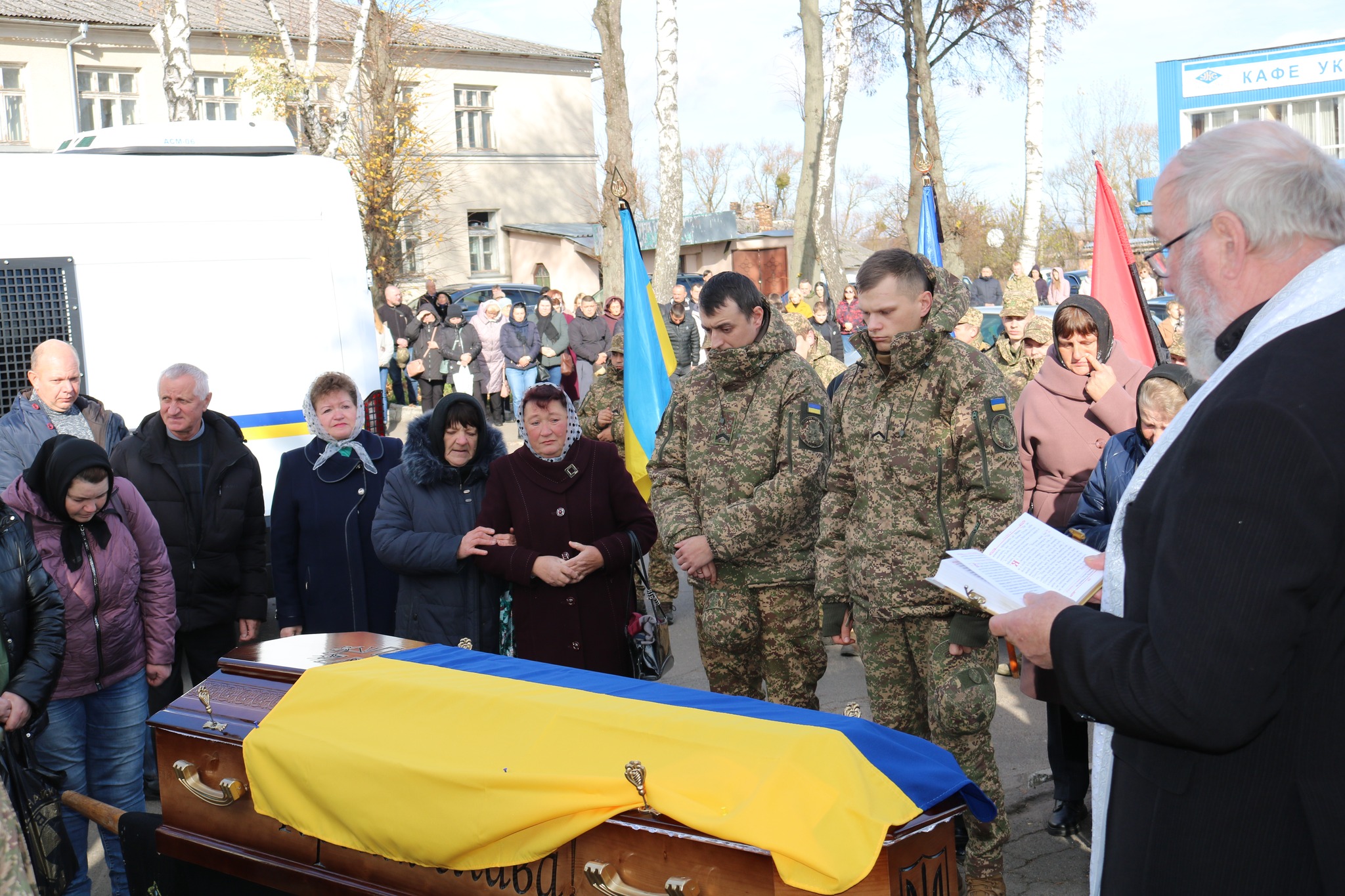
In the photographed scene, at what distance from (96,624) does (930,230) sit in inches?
289

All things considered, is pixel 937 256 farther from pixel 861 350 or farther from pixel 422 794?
pixel 422 794

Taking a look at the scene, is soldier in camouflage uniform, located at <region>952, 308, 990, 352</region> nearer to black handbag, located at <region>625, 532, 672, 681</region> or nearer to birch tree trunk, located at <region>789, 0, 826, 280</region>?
black handbag, located at <region>625, 532, 672, 681</region>

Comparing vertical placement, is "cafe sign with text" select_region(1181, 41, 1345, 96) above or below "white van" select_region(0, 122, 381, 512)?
above

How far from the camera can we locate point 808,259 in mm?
22188

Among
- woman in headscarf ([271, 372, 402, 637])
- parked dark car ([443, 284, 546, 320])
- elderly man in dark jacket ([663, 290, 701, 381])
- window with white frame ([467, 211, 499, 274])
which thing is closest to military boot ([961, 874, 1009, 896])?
woman in headscarf ([271, 372, 402, 637])

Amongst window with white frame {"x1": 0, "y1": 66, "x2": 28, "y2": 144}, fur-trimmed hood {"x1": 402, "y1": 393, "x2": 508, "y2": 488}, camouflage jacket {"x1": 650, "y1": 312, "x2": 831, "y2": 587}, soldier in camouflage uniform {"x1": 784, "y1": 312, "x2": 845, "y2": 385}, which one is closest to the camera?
camouflage jacket {"x1": 650, "y1": 312, "x2": 831, "y2": 587}

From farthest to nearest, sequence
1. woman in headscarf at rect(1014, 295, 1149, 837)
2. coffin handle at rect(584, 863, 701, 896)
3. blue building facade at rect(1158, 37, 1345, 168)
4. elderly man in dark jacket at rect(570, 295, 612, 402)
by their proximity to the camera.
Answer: blue building facade at rect(1158, 37, 1345, 168), elderly man in dark jacket at rect(570, 295, 612, 402), woman in headscarf at rect(1014, 295, 1149, 837), coffin handle at rect(584, 863, 701, 896)

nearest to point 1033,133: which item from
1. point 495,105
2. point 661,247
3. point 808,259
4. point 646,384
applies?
point 808,259

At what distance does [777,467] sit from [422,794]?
2243 mm

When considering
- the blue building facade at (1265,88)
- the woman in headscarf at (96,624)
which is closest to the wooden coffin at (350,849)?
the woman in headscarf at (96,624)

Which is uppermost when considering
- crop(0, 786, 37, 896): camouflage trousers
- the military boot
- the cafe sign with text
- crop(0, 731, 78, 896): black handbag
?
the cafe sign with text

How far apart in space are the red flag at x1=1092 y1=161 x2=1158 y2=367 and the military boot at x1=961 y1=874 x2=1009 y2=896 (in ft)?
12.6

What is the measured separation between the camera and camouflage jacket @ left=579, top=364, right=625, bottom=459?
8180 millimetres

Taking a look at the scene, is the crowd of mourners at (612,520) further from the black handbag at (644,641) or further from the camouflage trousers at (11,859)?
the camouflage trousers at (11,859)
